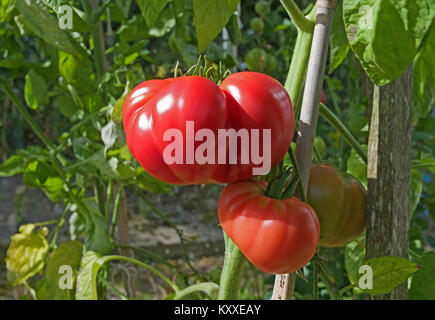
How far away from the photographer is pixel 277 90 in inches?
14.6

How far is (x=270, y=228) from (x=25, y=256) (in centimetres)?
80

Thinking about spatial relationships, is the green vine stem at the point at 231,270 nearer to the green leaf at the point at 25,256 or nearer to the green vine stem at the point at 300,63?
the green vine stem at the point at 300,63

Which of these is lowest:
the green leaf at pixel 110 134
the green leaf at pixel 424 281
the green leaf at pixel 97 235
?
the green leaf at pixel 97 235

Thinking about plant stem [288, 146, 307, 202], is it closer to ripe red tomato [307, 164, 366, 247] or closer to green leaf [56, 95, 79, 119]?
ripe red tomato [307, 164, 366, 247]

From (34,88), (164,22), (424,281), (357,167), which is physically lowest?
(424,281)

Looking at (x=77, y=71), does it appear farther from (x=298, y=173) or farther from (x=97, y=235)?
(x=298, y=173)

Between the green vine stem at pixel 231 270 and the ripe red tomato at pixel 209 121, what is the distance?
109 mm

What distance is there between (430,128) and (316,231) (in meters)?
1.34

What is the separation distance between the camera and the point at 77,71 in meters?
0.88

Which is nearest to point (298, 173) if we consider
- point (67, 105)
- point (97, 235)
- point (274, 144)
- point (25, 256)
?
point (274, 144)

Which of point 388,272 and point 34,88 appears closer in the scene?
point 388,272

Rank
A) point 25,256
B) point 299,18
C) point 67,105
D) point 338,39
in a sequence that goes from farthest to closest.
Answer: point 67,105
point 25,256
point 338,39
point 299,18

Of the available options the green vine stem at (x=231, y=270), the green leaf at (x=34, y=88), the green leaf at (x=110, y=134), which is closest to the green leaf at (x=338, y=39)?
the green vine stem at (x=231, y=270)

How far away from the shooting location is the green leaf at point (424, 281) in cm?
61
